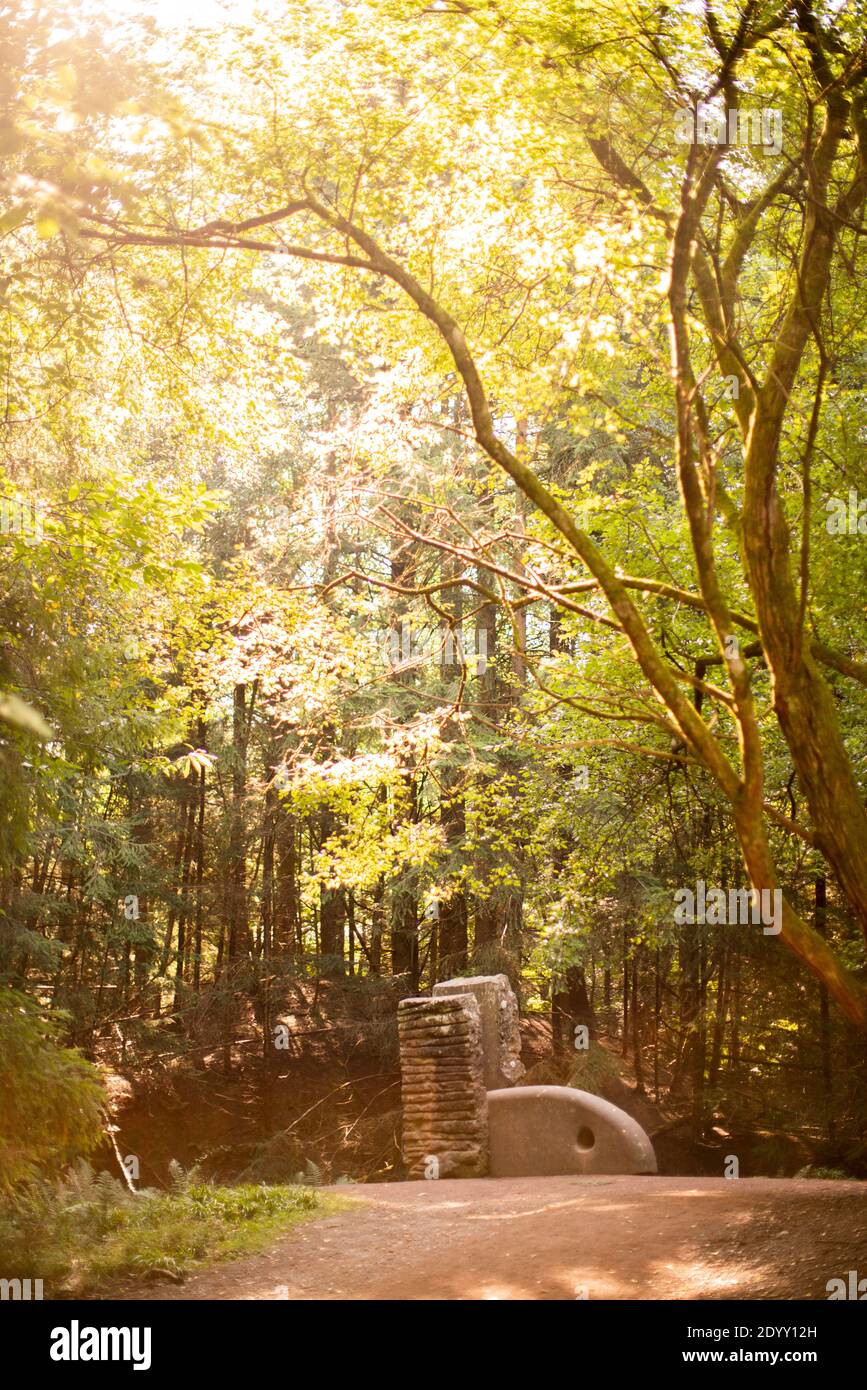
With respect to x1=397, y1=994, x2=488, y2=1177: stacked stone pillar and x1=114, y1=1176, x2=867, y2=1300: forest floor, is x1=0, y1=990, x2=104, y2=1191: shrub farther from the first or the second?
x1=397, y1=994, x2=488, y2=1177: stacked stone pillar

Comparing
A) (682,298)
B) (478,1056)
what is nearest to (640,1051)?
(478,1056)

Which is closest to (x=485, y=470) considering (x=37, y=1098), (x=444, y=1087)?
(x=444, y=1087)

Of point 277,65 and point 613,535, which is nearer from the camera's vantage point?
point 277,65

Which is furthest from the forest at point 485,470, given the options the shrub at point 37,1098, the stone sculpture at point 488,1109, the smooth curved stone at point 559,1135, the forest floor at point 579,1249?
the smooth curved stone at point 559,1135

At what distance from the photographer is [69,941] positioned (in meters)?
18.6

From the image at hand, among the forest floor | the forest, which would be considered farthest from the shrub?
the forest floor

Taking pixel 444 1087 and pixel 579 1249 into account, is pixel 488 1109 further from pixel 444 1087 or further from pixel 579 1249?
pixel 579 1249

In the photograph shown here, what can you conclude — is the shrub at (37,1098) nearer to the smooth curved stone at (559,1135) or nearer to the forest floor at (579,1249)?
the forest floor at (579,1249)

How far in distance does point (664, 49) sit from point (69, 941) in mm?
16726

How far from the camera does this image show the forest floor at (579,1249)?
5512mm

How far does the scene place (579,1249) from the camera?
6328mm

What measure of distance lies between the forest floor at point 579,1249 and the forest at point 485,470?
1.80 feet

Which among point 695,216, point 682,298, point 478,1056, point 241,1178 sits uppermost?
point 695,216
